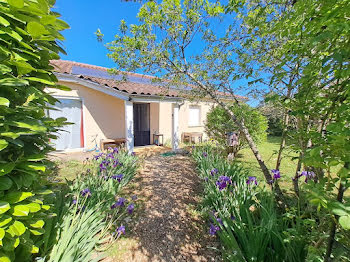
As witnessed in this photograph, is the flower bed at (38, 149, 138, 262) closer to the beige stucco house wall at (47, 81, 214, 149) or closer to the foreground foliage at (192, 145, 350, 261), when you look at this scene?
the foreground foliage at (192, 145, 350, 261)

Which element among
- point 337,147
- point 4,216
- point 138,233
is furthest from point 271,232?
point 4,216

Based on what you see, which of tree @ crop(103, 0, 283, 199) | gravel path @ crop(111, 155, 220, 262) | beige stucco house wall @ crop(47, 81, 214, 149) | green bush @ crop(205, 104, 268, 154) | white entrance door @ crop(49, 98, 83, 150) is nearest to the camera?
gravel path @ crop(111, 155, 220, 262)

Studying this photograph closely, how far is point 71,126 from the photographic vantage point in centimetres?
806

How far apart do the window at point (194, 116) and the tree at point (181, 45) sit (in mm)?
8082

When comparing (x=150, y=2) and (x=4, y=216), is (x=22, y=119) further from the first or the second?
(x=150, y=2)

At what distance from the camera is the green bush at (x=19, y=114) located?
103 centimetres

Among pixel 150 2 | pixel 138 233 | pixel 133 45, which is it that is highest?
pixel 150 2

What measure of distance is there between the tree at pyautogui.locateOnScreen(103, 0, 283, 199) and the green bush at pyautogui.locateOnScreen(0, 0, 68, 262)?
306 cm

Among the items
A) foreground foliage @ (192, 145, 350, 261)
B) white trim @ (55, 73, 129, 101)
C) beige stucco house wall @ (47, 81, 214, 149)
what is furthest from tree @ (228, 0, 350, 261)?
white trim @ (55, 73, 129, 101)

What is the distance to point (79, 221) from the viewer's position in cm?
214

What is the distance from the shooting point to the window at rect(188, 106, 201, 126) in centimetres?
1261

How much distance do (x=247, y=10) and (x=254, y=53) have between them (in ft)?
2.96

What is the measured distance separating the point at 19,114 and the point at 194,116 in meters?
12.1

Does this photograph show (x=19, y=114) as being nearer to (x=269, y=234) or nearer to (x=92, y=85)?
(x=269, y=234)
